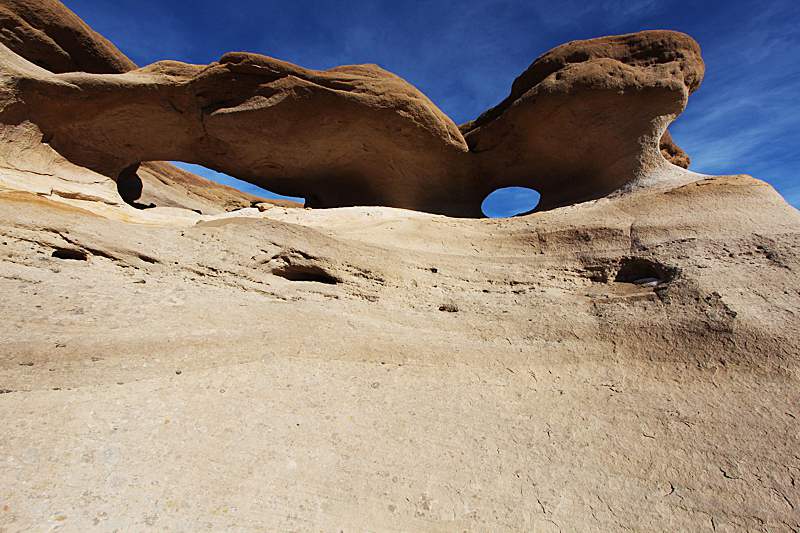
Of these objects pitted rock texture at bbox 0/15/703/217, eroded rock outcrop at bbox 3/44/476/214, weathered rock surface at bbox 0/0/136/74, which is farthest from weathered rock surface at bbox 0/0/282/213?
pitted rock texture at bbox 0/15/703/217

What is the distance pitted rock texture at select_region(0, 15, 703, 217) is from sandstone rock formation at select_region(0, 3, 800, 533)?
4.26ft

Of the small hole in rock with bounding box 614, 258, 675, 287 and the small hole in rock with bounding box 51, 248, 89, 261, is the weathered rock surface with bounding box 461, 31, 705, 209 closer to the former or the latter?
the small hole in rock with bounding box 614, 258, 675, 287

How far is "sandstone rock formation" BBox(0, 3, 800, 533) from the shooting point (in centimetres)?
159

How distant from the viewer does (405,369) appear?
240cm

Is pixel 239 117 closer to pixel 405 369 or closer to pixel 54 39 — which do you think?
pixel 54 39

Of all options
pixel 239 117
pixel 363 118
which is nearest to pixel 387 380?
pixel 363 118

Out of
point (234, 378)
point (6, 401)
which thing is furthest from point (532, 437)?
point (6, 401)

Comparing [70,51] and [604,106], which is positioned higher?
[604,106]

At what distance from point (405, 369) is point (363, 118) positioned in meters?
4.39

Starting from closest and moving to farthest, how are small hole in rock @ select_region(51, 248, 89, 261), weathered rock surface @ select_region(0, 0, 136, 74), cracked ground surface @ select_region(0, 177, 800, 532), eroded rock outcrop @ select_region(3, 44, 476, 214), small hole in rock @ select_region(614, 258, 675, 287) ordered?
cracked ground surface @ select_region(0, 177, 800, 532)
small hole in rock @ select_region(51, 248, 89, 261)
small hole in rock @ select_region(614, 258, 675, 287)
eroded rock outcrop @ select_region(3, 44, 476, 214)
weathered rock surface @ select_region(0, 0, 136, 74)

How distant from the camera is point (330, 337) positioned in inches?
99.3

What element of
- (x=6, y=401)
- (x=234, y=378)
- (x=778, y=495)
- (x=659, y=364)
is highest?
(x=659, y=364)

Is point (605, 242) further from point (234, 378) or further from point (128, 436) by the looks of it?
point (128, 436)

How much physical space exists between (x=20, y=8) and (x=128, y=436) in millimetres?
7345
